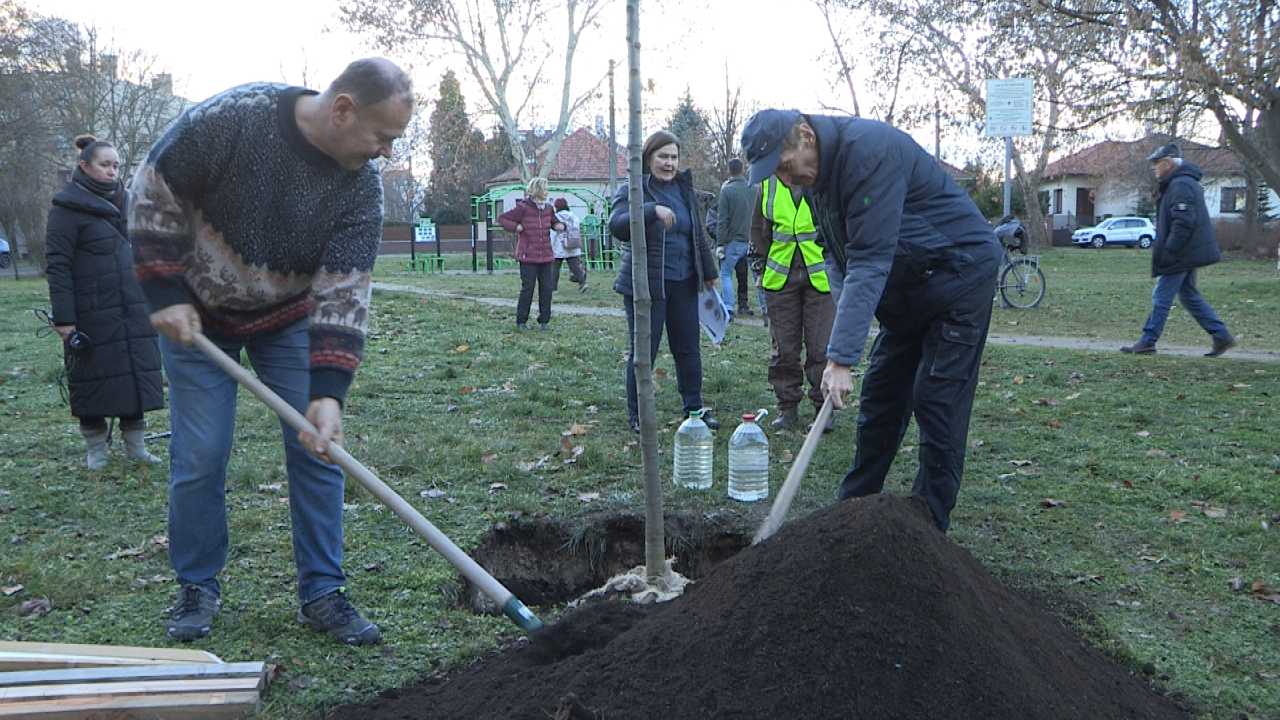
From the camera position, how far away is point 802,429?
21.9 feet

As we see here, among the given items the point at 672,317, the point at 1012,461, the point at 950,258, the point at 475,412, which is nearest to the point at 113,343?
the point at 475,412

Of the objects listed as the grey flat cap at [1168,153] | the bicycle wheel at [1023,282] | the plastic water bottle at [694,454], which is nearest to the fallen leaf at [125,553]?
the plastic water bottle at [694,454]

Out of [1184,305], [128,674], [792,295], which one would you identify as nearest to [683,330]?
[792,295]

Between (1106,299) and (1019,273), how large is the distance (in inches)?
85.2

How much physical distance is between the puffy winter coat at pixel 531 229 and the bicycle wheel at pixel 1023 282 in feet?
23.6

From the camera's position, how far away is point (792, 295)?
661 cm

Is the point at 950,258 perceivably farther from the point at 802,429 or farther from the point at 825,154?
the point at 802,429

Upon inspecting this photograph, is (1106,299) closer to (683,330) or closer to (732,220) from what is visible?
(732,220)

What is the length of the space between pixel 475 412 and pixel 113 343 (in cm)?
243

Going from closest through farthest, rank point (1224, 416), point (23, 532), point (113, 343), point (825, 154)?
1. point (825, 154)
2. point (23, 532)
3. point (113, 343)
4. point (1224, 416)

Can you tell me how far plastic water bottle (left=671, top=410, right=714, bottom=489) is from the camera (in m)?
5.35

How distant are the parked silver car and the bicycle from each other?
112ft

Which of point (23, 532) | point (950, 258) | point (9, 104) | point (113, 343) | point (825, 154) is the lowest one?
point (23, 532)

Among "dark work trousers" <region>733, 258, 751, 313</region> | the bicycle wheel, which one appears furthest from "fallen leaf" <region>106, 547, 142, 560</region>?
the bicycle wheel
